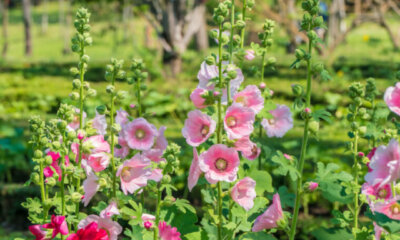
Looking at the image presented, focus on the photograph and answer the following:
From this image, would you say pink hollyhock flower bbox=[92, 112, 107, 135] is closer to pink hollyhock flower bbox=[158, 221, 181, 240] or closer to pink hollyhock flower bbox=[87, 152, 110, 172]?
pink hollyhock flower bbox=[87, 152, 110, 172]

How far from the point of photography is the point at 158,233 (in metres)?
1.46

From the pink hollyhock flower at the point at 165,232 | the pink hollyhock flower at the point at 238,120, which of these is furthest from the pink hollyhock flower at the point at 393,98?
the pink hollyhock flower at the point at 165,232

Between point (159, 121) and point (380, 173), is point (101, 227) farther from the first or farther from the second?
point (159, 121)

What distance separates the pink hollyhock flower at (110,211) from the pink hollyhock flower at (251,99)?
0.45 m

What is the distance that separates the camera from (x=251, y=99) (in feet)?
5.11

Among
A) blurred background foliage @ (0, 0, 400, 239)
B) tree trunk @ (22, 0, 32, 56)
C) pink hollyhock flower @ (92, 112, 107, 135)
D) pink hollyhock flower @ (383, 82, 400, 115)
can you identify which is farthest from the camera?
tree trunk @ (22, 0, 32, 56)

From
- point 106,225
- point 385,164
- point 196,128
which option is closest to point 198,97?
point 196,128

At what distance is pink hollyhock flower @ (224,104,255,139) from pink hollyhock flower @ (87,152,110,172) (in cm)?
35

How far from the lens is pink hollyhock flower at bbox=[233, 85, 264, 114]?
5.06 feet

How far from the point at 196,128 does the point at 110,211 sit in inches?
12.6

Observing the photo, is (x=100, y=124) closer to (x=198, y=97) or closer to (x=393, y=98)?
(x=198, y=97)

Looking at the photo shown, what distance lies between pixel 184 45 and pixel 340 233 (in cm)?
774

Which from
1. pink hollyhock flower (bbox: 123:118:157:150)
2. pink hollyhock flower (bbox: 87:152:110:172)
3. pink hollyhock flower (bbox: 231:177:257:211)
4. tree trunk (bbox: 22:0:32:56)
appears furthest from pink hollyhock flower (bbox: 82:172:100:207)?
tree trunk (bbox: 22:0:32:56)

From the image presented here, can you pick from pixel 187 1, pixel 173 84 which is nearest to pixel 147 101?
pixel 173 84
